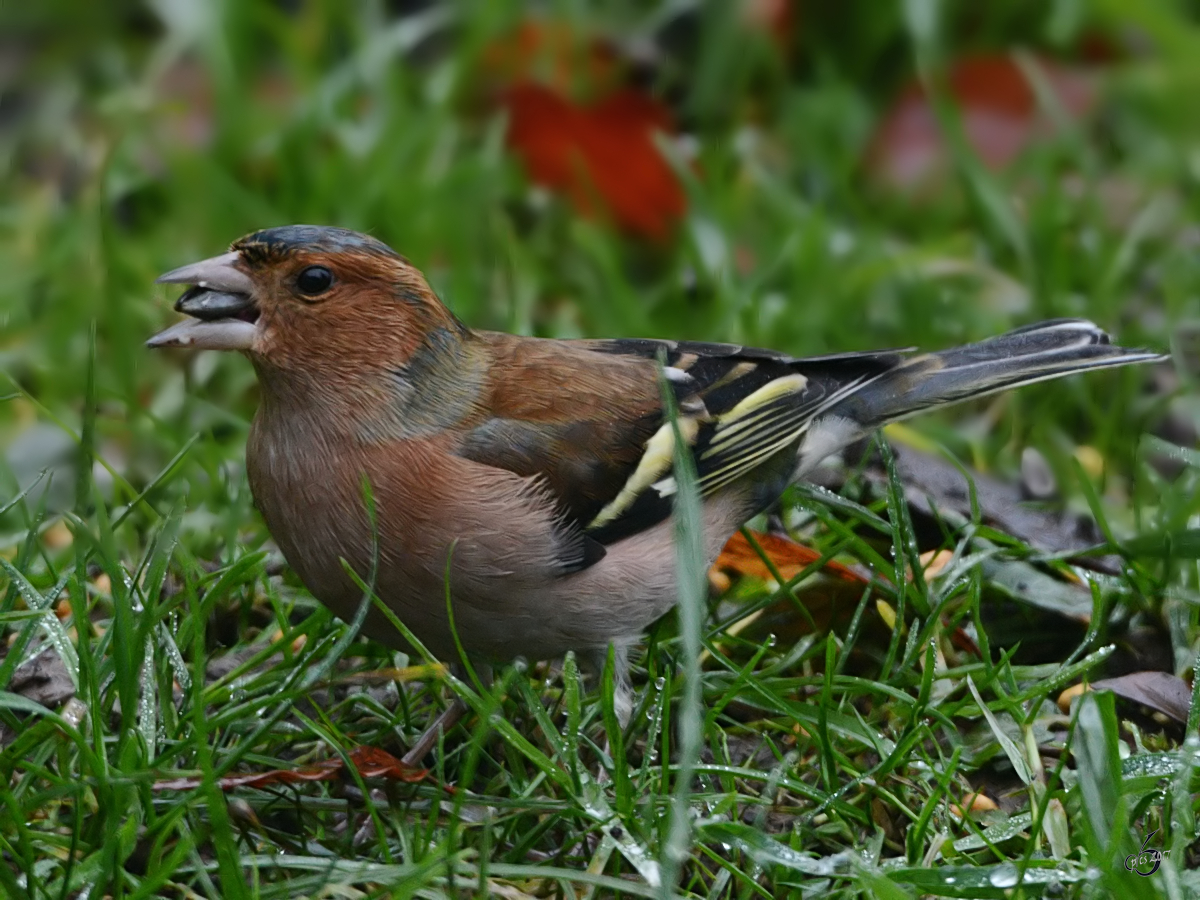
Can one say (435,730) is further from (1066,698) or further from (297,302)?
(1066,698)

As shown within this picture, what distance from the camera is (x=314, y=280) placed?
3279 millimetres

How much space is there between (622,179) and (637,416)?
258cm

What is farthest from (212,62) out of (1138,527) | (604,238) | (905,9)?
(1138,527)

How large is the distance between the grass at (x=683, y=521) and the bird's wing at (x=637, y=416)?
0.79ft

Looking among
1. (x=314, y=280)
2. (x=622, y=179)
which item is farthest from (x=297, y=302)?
(x=622, y=179)

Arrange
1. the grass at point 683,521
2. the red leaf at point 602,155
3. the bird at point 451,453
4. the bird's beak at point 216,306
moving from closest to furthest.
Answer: the grass at point 683,521, the bird at point 451,453, the bird's beak at point 216,306, the red leaf at point 602,155

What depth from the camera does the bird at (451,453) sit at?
3.07 m

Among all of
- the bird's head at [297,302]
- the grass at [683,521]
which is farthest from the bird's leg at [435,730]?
the bird's head at [297,302]

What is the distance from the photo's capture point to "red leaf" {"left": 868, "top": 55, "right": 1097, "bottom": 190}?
20.6 ft

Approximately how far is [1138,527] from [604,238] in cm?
238

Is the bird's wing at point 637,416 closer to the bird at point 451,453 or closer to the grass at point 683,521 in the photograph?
the bird at point 451,453

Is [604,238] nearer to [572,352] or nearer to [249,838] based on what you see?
[572,352]

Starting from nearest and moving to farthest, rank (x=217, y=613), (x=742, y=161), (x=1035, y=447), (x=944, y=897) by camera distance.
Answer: (x=944, y=897) → (x=217, y=613) → (x=1035, y=447) → (x=742, y=161)

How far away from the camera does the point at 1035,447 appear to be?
15.1 ft
